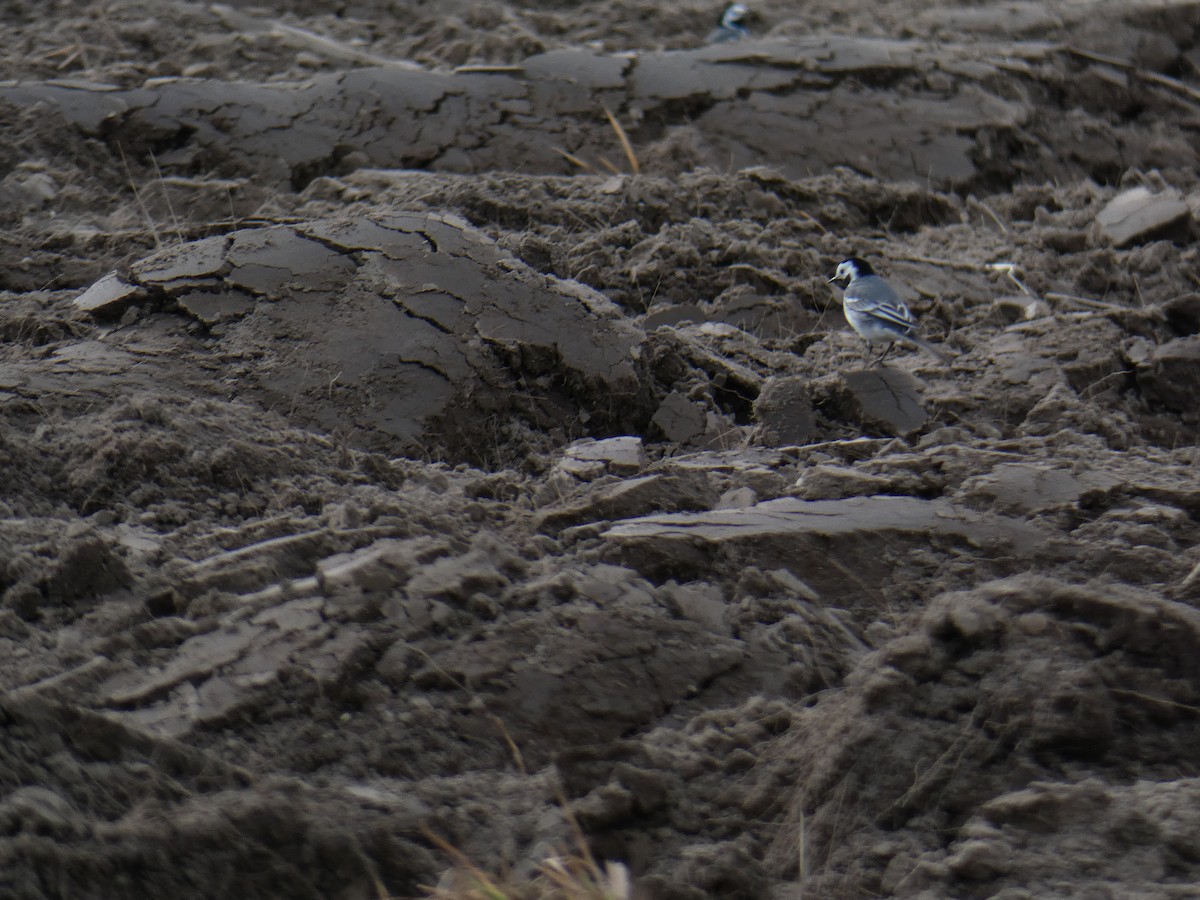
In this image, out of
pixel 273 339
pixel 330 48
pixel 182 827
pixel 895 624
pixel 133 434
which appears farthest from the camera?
pixel 330 48

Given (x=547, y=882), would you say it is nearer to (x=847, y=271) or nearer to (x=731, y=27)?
(x=847, y=271)

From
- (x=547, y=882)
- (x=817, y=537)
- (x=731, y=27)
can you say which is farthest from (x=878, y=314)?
(x=731, y=27)

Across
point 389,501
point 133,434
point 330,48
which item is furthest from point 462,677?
point 330,48

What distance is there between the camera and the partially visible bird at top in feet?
24.6

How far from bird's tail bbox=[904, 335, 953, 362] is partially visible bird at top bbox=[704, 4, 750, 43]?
11.1ft

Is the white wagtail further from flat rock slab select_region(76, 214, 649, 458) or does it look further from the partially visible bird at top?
the partially visible bird at top

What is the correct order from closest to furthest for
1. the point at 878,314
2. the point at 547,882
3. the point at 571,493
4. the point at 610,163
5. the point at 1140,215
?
the point at 547,882, the point at 571,493, the point at 878,314, the point at 1140,215, the point at 610,163

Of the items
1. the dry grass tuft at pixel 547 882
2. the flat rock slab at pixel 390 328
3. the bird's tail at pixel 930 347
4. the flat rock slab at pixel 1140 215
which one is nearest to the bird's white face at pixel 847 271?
the bird's tail at pixel 930 347

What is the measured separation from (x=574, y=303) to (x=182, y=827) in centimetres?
243

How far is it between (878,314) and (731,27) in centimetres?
379

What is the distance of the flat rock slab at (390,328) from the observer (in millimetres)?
3742

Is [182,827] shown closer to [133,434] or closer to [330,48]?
[133,434]

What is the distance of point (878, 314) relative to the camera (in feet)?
14.5

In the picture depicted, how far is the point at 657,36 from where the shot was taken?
7.89m
